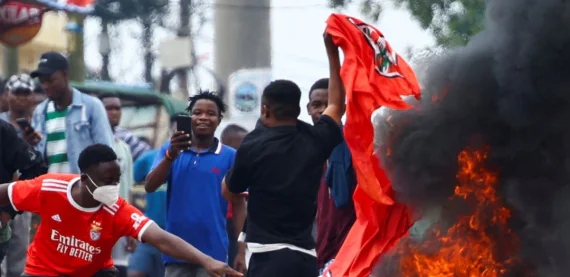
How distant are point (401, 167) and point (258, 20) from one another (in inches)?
407

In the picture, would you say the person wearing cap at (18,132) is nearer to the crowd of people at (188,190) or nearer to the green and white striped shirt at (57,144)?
the crowd of people at (188,190)

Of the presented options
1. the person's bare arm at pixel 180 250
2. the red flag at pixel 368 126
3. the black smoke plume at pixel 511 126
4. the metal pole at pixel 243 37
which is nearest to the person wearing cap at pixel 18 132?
the person's bare arm at pixel 180 250

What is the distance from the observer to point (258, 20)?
16.7 metres

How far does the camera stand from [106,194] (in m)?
7.05

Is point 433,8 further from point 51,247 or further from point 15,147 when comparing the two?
point 51,247

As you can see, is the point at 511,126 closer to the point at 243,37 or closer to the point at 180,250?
the point at 180,250

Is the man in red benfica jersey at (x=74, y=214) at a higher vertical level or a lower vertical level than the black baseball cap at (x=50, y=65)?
lower

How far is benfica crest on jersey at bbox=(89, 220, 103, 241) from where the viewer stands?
23.2 ft

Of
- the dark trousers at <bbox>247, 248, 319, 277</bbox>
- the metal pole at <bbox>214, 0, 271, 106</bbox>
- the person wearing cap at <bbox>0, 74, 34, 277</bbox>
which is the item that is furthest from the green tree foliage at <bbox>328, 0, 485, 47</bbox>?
the dark trousers at <bbox>247, 248, 319, 277</bbox>

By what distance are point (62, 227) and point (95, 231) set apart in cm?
21

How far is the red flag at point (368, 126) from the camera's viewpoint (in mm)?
6488

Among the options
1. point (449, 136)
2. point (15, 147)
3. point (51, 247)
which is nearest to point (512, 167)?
point (449, 136)

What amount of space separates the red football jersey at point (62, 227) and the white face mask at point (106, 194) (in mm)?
113

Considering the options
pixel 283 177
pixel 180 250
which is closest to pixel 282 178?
pixel 283 177
